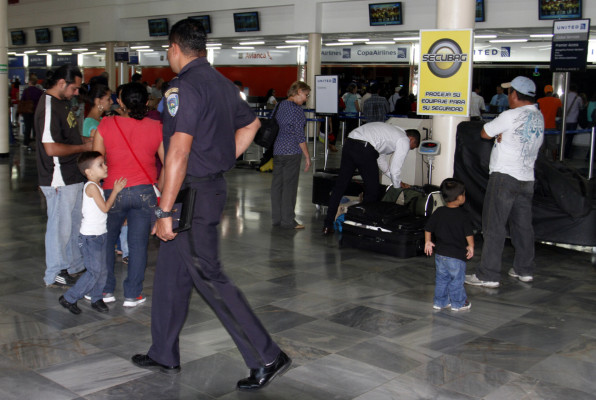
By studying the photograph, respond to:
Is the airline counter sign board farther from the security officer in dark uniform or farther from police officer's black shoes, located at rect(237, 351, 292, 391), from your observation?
police officer's black shoes, located at rect(237, 351, 292, 391)

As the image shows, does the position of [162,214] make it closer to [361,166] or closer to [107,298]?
[107,298]

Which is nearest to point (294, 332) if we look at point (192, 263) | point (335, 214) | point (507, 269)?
point (192, 263)

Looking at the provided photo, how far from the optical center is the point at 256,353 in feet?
11.3

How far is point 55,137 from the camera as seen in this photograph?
198 inches

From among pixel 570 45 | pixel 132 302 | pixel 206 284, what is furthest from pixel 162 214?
pixel 570 45

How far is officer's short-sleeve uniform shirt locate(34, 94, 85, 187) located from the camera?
502 cm

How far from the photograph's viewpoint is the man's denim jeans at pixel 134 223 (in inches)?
180

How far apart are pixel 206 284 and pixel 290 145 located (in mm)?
4361

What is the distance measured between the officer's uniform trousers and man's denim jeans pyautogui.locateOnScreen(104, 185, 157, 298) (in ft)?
3.79

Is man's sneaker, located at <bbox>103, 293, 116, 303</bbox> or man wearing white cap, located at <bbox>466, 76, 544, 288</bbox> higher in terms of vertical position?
man wearing white cap, located at <bbox>466, 76, 544, 288</bbox>

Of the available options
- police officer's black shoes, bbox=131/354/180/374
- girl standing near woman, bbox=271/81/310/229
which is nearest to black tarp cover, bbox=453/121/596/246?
girl standing near woman, bbox=271/81/310/229

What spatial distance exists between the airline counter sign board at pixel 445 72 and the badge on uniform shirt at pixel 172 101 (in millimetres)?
4438

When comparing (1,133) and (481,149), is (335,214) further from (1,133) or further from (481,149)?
(1,133)

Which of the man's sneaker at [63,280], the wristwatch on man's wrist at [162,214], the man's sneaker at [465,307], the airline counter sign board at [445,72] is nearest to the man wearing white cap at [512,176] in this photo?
the man's sneaker at [465,307]
